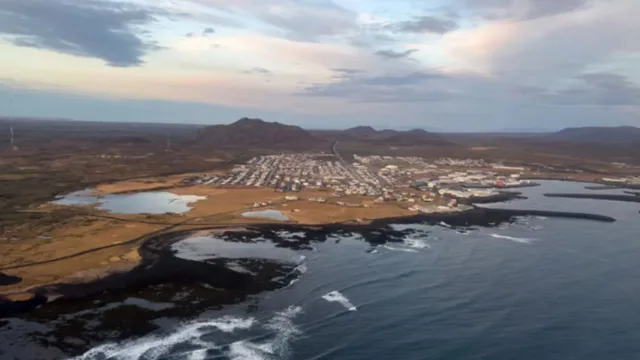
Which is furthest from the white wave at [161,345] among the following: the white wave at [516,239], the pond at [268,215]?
the white wave at [516,239]

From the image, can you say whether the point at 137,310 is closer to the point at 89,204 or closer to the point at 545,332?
the point at 545,332

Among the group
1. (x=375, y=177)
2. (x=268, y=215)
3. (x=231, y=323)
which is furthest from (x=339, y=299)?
(x=375, y=177)

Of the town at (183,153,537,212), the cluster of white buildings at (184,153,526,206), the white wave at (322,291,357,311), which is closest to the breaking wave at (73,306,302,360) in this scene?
the white wave at (322,291,357,311)

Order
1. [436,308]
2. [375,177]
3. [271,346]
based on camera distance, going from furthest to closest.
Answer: [375,177] → [436,308] → [271,346]

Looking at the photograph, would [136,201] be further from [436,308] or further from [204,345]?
[436,308]

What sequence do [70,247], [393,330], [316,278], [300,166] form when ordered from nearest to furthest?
[393,330] < [316,278] < [70,247] < [300,166]

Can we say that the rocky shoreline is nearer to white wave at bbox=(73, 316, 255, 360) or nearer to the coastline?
the coastline

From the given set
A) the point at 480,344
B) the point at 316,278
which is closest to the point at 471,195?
the point at 316,278
